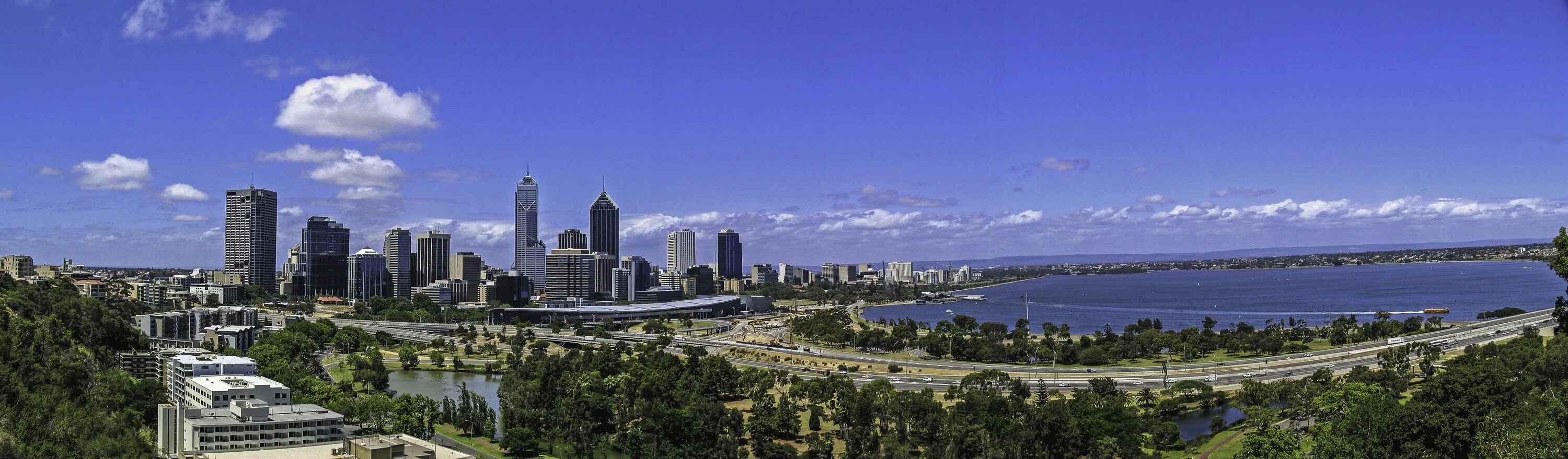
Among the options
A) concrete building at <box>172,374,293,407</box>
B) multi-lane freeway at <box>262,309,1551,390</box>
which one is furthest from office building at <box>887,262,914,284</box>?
concrete building at <box>172,374,293,407</box>

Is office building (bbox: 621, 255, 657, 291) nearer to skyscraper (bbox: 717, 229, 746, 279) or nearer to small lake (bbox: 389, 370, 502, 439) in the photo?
skyscraper (bbox: 717, 229, 746, 279)

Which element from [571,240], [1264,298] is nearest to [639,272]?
[571,240]

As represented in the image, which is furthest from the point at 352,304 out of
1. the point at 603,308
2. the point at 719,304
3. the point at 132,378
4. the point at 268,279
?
the point at 132,378

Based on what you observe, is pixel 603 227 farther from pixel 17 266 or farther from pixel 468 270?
pixel 17 266

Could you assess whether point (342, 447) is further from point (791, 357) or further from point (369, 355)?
point (791, 357)

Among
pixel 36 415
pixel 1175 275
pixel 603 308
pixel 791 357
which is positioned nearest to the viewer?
pixel 36 415
